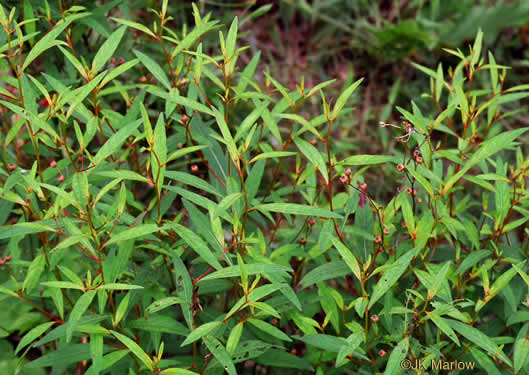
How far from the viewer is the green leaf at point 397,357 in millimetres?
993

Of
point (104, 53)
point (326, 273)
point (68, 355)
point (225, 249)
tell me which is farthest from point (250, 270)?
point (104, 53)

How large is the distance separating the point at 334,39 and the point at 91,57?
57.4 inches

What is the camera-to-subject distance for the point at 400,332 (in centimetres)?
113

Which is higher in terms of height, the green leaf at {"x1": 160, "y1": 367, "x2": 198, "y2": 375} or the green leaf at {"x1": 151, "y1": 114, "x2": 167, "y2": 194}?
the green leaf at {"x1": 151, "y1": 114, "x2": 167, "y2": 194}

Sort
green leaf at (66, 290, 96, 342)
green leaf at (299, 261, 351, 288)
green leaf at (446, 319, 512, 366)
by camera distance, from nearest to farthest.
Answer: green leaf at (66, 290, 96, 342) < green leaf at (446, 319, 512, 366) < green leaf at (299, 261, 351, 288)

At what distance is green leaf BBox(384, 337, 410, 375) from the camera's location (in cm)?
99

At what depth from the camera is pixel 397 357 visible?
3.31 feet

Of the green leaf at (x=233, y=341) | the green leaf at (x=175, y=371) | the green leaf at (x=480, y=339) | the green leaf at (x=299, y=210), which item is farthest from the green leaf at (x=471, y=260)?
the green leaf at (x=175, y=371)

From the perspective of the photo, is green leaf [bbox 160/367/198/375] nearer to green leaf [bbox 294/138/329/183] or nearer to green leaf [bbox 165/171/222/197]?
green leaf [bbox 165/171/222/197]

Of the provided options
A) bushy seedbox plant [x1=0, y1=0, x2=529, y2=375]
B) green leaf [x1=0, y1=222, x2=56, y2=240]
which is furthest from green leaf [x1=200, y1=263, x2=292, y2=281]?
green leaf [x1=0, y1=222, x2=56, y2=240]

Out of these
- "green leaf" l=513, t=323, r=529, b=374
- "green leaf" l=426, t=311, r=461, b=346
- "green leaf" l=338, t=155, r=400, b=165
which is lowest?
"green leaf" l=513, t=323, r=529, b=374

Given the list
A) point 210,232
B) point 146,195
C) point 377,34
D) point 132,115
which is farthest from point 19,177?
point 377,34

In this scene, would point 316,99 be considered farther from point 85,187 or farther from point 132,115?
point 85,187

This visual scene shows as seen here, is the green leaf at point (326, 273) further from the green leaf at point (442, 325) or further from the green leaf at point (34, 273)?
the green leaf at point (34, 273)
